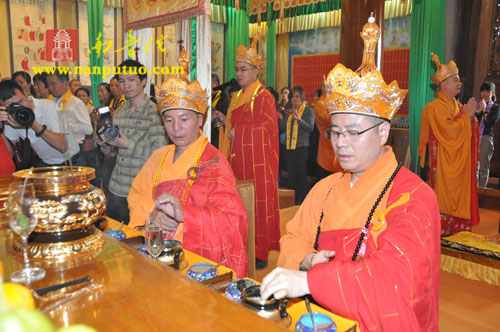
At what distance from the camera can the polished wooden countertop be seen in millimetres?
707

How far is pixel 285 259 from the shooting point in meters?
1.52

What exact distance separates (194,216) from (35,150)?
1989 millimetres

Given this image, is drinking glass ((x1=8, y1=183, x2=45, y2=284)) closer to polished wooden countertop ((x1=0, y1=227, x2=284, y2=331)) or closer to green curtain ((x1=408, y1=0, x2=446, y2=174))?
polished wooden countertop ((x1=0, y1=227, x2=284, y2=331))

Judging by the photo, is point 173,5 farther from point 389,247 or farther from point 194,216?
point 389,247

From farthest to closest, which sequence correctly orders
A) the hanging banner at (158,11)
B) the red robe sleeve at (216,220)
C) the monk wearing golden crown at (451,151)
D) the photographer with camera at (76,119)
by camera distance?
the monk wearing golden crown at (451,151) < the photographer with camera at (76,119) < the hanging banner at (158,11) < the red robe sleeve at (216,220)

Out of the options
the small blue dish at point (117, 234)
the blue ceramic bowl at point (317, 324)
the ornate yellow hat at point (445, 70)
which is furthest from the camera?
the ornate yellow hat at point (445, 70)

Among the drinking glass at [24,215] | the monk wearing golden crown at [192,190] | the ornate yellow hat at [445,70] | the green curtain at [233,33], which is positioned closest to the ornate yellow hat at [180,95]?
the monk wearing golden crown at [192,190]

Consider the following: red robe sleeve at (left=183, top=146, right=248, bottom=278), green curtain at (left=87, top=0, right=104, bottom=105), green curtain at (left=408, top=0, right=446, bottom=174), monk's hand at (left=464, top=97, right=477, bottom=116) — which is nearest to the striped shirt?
red robe sleeve at (left=183, top=146, right=248, bottom=278)

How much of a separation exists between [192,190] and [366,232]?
2.91ft

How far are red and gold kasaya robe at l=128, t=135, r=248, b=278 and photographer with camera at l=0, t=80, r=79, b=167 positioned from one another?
37.5 inches

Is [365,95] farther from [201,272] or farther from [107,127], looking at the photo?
[107,127]

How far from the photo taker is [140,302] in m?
0.77

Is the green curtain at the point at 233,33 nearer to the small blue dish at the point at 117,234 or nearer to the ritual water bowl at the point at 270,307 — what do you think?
the small blue dish at the point at 117,234

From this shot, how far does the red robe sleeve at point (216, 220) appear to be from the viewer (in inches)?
68.4
